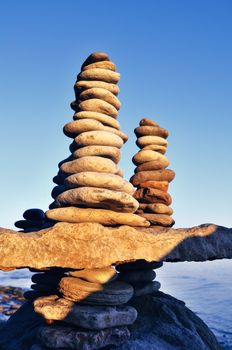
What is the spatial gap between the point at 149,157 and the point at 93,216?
3.21 meters

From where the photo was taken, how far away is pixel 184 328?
26.1ft

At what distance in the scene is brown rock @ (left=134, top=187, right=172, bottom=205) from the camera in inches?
374

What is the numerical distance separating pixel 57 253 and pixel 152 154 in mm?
4437

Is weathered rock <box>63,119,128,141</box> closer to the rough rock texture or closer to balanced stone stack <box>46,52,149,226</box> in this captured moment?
balanced stone stack <box>46,52,149,226</box>

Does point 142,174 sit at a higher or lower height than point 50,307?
higher

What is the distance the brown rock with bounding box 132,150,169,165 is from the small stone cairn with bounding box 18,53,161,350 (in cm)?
108

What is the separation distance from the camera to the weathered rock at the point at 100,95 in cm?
888

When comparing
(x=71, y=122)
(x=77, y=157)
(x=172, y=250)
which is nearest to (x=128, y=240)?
(x=172, y=250)

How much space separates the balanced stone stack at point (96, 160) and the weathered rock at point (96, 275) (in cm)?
109

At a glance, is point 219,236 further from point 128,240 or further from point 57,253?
point 57,253

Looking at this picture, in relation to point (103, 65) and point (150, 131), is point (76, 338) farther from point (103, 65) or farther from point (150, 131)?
point (103, 65)

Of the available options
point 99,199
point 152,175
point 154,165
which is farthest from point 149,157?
point 99,199

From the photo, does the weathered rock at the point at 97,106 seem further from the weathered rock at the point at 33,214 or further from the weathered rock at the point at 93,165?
the weathered rock at the point at 33,214

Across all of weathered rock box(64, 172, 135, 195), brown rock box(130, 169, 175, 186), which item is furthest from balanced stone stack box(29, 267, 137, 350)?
brown rock box(130, 169, 175, 186)
